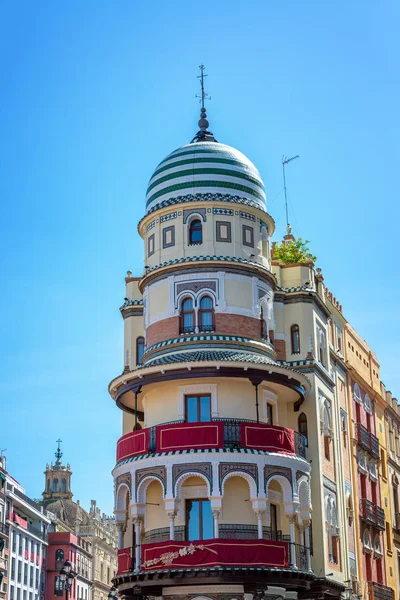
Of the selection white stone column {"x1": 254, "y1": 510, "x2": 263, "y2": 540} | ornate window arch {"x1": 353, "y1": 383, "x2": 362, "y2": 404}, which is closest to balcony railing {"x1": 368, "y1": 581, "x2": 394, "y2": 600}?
ornate window arch {"x1": 353, "y1": 383, "x2": 362, "y2": 404}

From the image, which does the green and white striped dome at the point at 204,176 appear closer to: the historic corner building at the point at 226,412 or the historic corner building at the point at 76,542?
the historic corner building at the point at 226,412

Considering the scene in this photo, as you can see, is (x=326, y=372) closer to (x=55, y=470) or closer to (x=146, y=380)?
(x=146, y=380)

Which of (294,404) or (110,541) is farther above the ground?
(110,541)

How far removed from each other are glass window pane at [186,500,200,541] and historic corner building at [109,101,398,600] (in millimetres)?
61

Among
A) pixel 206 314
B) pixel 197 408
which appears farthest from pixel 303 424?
pixel 206 314

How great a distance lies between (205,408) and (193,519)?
496cm

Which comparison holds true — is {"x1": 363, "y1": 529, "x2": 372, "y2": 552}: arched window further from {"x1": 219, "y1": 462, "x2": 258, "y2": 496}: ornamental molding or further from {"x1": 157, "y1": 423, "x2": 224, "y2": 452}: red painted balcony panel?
{"x1": 157, "y1": 423, "x2": 224, "y2": 452}: red painted balcony panel

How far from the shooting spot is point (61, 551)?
4528 inches

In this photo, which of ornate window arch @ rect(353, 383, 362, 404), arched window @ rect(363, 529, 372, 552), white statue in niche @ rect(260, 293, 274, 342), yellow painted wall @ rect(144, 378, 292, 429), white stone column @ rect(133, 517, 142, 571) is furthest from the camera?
ornate window arch @ rect(353, 383, 362, 404)

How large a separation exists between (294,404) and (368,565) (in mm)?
13638

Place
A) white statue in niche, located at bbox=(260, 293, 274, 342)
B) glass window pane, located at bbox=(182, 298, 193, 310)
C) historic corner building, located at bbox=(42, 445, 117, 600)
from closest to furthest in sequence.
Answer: glass window pane, located at bbox=(182, 298, 193, 310)
white statue in niche, located at bbox=(260, 293, 274, 342)
historic corner building, located at bbox=(42, 445, 117, 600)

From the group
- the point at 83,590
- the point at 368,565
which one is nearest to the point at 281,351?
the point at 368,565

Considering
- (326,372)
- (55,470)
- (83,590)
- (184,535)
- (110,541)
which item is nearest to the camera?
(184,535)

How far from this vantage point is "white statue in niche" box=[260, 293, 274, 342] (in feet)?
153
